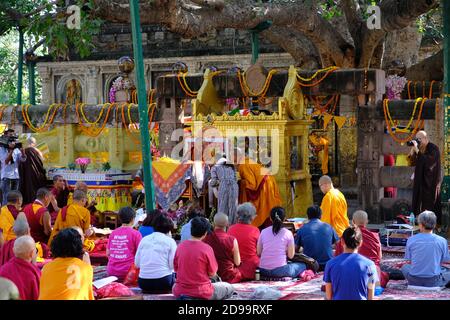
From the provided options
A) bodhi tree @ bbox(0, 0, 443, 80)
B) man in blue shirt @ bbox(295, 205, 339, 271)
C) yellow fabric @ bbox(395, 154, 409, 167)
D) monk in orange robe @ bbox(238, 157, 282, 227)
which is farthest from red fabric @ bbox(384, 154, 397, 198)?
man in blue shirt @ bbox(295, 205, 339, 271)

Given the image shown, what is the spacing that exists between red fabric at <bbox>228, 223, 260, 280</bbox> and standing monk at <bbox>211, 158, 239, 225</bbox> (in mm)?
3367

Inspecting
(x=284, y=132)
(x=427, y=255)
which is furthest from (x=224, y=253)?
(x=284, y=132)

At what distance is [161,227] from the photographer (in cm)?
1051

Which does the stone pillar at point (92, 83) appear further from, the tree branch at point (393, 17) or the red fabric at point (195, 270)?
the red fabric at point (195, 270)

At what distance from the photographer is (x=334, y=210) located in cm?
1291

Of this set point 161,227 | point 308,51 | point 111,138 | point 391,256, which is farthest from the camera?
point 308,51

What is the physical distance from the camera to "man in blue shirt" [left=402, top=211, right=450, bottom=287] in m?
10.3

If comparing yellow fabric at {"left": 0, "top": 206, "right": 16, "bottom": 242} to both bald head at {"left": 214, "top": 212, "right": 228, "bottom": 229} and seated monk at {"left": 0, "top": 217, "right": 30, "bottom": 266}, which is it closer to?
seated monk at {"left": 0, "top": 217, "right": 30, "bottom": 266}

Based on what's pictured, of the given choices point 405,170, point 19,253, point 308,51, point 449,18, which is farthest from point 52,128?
point 19,253

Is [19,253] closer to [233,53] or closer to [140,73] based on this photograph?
[140,73]

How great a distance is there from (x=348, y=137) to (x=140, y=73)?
837 centimetres

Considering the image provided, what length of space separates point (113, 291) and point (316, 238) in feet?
9.43

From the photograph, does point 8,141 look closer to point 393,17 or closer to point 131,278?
point 131,278

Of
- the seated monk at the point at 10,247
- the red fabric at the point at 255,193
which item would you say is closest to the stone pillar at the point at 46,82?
the red fabric at the point at 255,193
